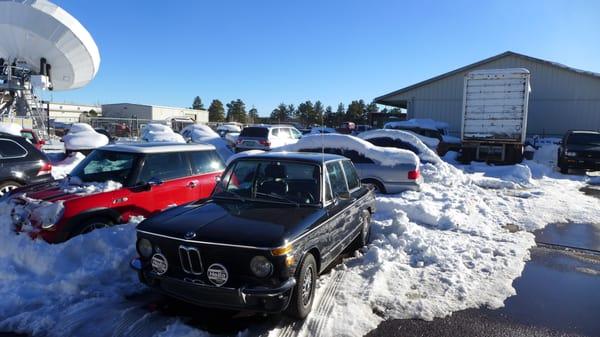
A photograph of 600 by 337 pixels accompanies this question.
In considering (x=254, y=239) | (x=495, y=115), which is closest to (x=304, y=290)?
(x=254, y=239)

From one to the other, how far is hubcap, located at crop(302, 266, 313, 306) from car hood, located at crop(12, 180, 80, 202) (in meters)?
3.28

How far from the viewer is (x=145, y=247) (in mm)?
4016

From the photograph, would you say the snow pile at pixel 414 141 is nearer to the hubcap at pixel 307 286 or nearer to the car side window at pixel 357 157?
the car side window at pixel 357 157

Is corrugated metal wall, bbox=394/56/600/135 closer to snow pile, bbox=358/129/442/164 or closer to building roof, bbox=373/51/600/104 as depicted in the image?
building roof, bbox=373/51/600/104

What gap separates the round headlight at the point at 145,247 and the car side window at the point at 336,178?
2.11 meters

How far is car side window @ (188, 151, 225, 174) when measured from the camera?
716 cm

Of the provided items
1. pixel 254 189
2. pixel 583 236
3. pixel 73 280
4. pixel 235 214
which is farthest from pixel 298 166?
pixel 583 236

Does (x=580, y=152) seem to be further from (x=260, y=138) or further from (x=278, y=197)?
(x=278, y=197)

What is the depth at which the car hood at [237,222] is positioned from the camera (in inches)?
144

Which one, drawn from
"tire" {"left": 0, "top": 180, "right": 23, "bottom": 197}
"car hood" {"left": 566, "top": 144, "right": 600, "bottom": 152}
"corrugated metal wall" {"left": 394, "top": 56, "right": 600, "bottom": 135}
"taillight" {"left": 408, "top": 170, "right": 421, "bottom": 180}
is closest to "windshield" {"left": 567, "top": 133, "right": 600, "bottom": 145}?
"car hood" {"left": 566, "top": 144, "right": 600, "bottom": 152}

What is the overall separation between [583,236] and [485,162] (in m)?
12.0

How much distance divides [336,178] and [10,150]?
7090 millimetres

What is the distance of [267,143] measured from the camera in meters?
17.8

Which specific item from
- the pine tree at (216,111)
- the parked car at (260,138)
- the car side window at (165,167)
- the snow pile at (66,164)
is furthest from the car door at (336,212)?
the pine tree at (216,111)
